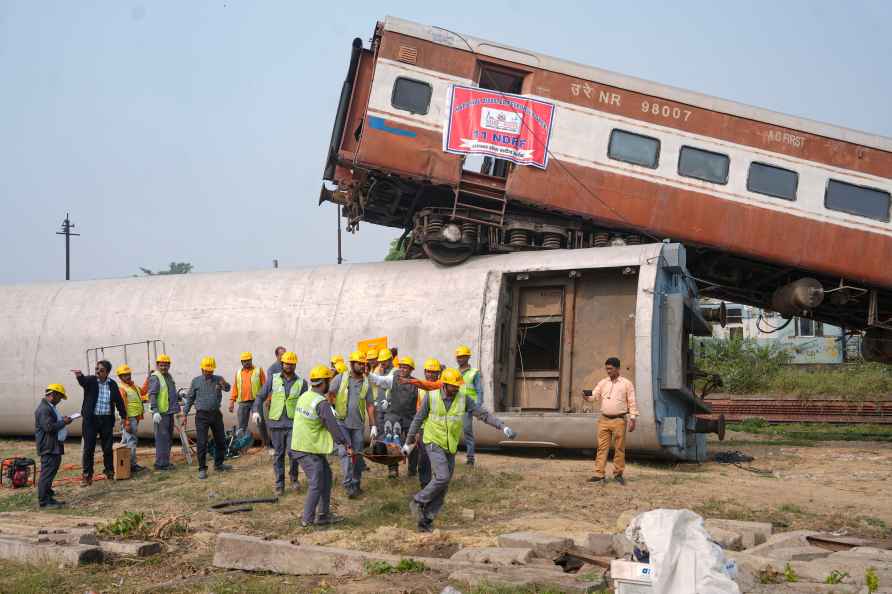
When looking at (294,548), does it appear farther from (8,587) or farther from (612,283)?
(612,283)

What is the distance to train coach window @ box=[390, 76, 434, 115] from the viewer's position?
16.2m

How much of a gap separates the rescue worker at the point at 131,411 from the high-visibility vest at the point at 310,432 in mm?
6046

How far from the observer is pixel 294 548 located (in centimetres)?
843

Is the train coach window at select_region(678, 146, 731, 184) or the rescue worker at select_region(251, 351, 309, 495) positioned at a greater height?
the train coach window at select_region(678, 146, 731, 184)

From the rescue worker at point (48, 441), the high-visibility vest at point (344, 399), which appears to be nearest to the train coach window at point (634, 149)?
the high-visibility vest at point (344, 399)

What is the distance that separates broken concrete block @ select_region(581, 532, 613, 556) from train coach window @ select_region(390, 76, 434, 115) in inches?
386

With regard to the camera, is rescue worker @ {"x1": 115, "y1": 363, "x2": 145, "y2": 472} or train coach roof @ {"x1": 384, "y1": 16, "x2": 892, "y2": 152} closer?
rescue worker @ {"x1": 115, "y1": 363, "x2": 145, "y2": 472}

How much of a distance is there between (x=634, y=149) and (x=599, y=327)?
335 cm

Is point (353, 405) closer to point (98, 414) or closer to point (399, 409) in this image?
point (399, 409)

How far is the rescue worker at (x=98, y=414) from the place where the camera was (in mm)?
14688

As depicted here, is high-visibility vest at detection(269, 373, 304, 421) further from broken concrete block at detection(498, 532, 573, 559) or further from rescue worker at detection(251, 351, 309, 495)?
broken concrete block at detection(498, 532, 573, 559)

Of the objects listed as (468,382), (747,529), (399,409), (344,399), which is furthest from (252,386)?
(747,529)

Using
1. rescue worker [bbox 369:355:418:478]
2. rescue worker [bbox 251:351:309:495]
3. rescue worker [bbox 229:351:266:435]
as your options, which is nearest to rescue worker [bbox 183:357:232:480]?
rescue worker [bbox 229:351:266:435]

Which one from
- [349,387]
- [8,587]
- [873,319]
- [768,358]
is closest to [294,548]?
[8,587]
